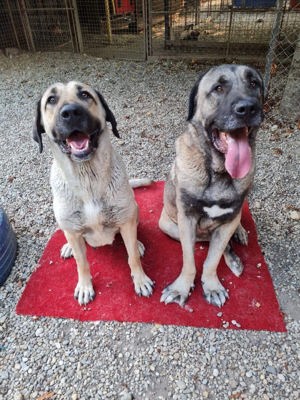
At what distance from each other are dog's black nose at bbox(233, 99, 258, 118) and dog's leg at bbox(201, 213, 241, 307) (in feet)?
2.63

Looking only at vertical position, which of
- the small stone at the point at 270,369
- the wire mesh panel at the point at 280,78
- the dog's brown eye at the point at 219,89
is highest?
the dog's brown eye at the point at 219,89

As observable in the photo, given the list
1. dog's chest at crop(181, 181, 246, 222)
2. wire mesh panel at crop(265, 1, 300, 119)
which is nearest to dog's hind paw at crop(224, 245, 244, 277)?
dog's chest at crop(181, 181, 246, 222)

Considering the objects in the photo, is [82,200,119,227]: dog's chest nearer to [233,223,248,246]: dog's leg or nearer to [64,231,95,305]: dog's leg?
[64,231,95,305]: dog's leg

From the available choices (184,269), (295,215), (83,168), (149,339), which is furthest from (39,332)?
(295,215)

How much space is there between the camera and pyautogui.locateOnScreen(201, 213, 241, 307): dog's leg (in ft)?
7.84

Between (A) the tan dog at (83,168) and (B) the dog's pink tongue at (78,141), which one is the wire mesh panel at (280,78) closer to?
(A) the tan dog at (83,168)

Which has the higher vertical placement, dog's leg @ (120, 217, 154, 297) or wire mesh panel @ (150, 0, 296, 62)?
wire mesh panel @ (150, 0, 296, 62)

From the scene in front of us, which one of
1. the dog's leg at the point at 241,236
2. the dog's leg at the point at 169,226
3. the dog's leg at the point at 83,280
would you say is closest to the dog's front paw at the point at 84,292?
the dog's leg at the point at 83,280

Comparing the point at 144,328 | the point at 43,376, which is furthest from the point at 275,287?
the point at 43,376

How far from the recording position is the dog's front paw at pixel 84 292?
8.57 feet

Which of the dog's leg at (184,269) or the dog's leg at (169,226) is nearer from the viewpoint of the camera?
the dog's leg at (184,269)

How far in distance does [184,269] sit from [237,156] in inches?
41.5

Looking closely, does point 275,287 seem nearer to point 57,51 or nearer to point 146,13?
point 146,13

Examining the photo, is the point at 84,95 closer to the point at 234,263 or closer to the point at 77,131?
the point at 77,131
